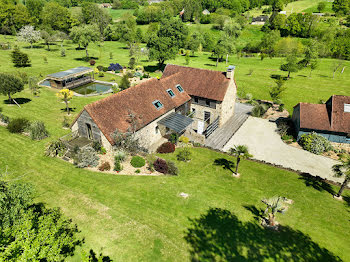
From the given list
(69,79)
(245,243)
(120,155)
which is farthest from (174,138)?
(69,79)

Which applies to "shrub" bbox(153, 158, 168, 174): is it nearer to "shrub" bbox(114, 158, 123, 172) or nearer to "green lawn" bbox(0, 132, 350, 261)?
"green lawn" bbox(0, 132, 350, 261)

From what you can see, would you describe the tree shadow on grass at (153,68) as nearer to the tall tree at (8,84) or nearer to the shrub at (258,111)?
the shrub at (258,111)

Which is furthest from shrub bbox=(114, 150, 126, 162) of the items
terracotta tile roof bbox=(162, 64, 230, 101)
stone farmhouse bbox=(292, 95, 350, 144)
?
stone farmhouse bbox=(292, 95, 350, 144)

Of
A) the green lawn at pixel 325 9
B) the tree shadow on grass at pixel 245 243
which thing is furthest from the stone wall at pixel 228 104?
the green lawn at pixel 325 9

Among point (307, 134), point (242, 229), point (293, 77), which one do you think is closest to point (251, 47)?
point (293, 77)

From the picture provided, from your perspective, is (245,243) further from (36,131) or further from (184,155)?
(36,131)

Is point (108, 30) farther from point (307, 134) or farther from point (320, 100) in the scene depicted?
point (307, 134)
